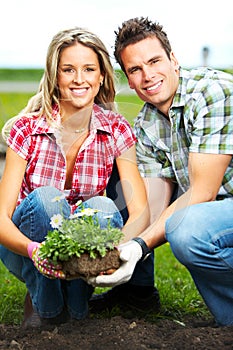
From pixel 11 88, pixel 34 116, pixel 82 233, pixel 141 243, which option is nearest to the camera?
pixel 82 233

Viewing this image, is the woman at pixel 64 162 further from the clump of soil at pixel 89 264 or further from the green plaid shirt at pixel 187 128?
the clump of soil at pixel 89 264

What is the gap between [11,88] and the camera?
57.6 ft

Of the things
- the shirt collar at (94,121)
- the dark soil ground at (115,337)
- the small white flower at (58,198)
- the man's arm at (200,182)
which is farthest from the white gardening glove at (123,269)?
the shirt collar at (94,121)

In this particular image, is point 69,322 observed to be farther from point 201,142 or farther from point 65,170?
point 201,142

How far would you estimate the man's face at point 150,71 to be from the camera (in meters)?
3.22

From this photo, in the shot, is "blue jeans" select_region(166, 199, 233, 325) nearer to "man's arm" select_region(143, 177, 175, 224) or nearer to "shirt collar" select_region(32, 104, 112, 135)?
"man's arm" select_region(143, 177, 175, 224)

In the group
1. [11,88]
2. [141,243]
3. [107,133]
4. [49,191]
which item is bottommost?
[11,88]

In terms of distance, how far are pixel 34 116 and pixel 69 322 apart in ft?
3.32

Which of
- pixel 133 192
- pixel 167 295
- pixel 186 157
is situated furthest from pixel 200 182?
pixel 167 295

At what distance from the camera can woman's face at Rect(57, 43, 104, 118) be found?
10.4 ft

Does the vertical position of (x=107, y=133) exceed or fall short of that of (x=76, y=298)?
it exceeds it

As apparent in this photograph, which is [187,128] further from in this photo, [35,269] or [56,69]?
[35,269]

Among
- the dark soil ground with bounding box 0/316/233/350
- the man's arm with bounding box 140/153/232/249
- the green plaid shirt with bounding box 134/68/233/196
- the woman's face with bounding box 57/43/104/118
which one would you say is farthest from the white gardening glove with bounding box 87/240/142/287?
the woman's face with bounding box 57/43/104/118

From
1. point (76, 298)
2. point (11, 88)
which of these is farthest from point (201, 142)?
point (11, 88)
